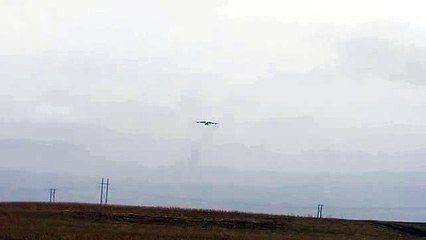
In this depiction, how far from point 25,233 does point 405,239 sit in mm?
23210

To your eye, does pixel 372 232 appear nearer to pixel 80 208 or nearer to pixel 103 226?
pixel 103 226

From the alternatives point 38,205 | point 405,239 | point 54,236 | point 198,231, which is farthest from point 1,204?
point 405,239

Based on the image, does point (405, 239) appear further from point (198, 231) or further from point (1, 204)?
point (1, 204)

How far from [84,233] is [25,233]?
335 cm

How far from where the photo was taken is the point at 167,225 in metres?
55.6

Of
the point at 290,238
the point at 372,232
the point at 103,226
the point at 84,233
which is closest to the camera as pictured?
the point at 84,233

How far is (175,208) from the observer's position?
6556cm

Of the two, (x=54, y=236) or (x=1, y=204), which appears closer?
(x=54, y=236)

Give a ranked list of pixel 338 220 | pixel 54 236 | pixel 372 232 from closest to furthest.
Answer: pixel 54 236 < pixel 372 232 < pixel 338 220

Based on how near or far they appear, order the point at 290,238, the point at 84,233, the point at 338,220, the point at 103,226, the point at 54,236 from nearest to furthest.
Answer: the point at 54,236 < the point at 84,233 < the point at 290,238 < the point at 103,226 < the point at 338,220

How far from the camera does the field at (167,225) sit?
45.6m

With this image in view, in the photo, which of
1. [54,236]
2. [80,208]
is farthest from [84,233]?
[80,208]

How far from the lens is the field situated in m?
45.6

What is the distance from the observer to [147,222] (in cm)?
5684
